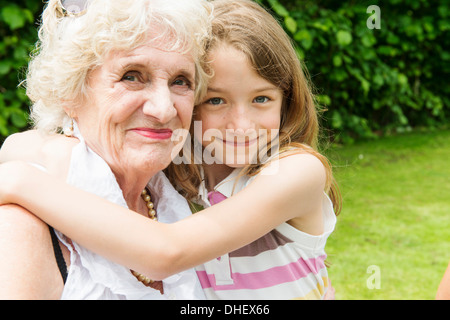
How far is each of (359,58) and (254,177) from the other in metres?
5.98

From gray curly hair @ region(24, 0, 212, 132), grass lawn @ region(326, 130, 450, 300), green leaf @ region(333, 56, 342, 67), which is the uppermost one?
gray curly hair @ region(24, 0, 212, 132)

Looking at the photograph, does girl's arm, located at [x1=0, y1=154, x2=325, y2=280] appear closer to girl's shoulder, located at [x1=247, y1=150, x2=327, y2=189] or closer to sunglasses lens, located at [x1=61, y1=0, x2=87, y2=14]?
girl's shoulder, located at [x1=247, y1=150, x2=327, y2=189]

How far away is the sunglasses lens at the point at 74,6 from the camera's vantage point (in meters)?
1.73

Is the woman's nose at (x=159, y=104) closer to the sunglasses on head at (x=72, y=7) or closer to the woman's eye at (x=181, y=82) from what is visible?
the woman's eye at (x=181, y=82)

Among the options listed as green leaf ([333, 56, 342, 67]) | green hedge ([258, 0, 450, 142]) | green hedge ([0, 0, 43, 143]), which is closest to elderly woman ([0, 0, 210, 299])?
green hedge ([0, 0, 43, 143])

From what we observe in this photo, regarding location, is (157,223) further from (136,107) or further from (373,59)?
(373,59)

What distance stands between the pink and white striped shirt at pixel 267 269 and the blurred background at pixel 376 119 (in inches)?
31.5

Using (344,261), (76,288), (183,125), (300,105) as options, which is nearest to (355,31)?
(344,261)

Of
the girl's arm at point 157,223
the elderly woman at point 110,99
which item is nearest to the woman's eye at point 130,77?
the elderly woman at point 110,99

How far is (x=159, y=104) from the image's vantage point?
1.74 metres

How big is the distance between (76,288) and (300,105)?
48.5 inches

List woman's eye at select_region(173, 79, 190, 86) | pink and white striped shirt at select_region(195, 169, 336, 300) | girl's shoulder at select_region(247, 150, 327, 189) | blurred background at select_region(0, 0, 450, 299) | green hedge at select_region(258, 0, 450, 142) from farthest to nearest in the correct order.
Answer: green hedge at select_region(258, 0, 450, 142), blurred background at select_region(0, 0, 450, 299), pink and white striped shirt at select_region(195, 169, 336, 300), girl's shoulder at select_region(247, 150, 327, 189), woman's eye at select_region(173, 79, 190, 86)

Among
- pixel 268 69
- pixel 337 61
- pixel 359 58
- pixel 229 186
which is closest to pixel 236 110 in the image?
pixel 268 69

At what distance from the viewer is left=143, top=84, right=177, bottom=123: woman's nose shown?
5.68 feet
